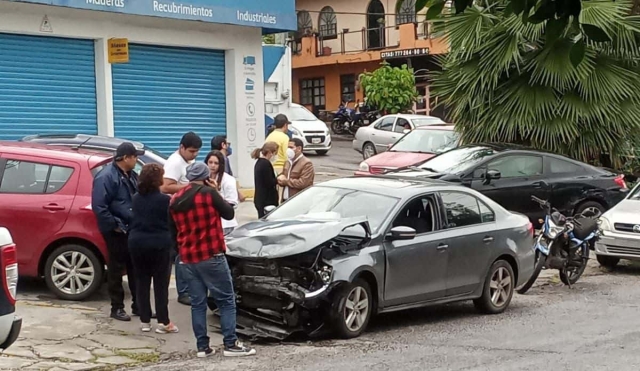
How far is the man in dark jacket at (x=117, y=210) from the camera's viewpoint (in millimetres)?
9875

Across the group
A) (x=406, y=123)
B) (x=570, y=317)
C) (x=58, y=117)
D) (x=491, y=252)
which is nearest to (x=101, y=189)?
(x=491, y=252)

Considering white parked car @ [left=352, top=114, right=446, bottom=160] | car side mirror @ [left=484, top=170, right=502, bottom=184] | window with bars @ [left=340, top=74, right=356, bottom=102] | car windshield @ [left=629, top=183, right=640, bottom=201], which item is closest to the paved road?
car windshield @ [left=629, top=183, right=640, bottom=201]

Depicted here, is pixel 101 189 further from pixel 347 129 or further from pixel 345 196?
pixel 347 129

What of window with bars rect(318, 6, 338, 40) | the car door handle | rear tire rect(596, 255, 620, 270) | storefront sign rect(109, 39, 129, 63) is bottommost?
rear tire rect(596, 255, 620, 270)

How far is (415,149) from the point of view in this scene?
2158 cm

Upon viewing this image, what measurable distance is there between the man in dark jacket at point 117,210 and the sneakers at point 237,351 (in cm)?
167

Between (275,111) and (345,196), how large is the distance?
1760 cm

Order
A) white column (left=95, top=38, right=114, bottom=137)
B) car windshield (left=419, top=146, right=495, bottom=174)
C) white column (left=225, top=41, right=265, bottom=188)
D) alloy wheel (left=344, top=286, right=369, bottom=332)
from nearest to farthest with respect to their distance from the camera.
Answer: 1. alloy wheel (left=344, top=286, right=369, bottom=332)
2. car windshield (left=419, top=146, right=495, bottom=174)
3. white column (left=95, top=38, right=114, bottom=137)
4. white column (left=225, top=41, right=265, bottom=188)

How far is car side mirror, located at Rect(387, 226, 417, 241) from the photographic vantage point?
10.0m

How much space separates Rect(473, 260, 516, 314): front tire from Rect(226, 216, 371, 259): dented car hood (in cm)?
200

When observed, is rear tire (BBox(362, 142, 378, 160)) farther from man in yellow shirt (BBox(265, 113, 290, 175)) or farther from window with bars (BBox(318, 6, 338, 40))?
man in yellow shirt (BBox(265, 113, 290, 175))

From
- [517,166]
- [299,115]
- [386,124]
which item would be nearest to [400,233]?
[517,166]

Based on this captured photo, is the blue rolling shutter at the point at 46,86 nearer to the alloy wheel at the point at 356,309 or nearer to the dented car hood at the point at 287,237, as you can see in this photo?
the dented car hood at the point at 287,237

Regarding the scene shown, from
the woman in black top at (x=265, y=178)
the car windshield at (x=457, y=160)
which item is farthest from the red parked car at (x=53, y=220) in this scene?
the car windshield at (x=457, y=160)
